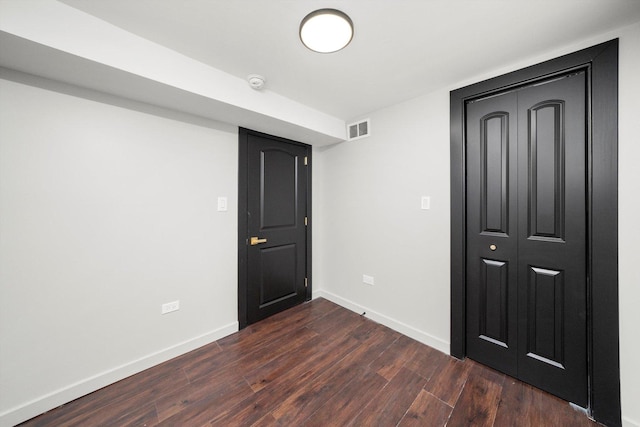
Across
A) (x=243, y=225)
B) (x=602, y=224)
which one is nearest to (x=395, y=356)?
(x=602, y=224)

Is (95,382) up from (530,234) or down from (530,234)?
down

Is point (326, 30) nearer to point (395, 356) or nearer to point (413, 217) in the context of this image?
point (413, 217)

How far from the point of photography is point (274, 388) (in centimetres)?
169

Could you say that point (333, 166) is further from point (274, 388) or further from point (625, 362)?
point (625, 362)

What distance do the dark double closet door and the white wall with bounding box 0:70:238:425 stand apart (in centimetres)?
236

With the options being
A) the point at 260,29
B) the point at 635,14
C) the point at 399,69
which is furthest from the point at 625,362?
the point at 260,29

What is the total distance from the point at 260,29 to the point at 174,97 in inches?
33.7

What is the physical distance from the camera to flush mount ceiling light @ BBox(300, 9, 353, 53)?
1281 millimetres

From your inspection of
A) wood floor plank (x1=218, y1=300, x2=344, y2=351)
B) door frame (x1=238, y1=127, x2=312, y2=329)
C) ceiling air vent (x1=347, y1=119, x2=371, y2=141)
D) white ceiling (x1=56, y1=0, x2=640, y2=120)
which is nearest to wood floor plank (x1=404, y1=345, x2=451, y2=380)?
wood floor plank (x1=218, y1=300, x2=344, y2=351)

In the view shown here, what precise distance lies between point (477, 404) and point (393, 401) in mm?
548

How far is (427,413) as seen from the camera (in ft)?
4.88

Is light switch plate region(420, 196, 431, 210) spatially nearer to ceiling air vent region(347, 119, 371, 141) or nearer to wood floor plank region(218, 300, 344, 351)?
ceiling air vent region(347, 119, 371, 141)

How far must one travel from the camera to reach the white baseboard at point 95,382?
1.43 m

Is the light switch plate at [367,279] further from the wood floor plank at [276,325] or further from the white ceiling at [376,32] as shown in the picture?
the white ceiling at [376,32]
